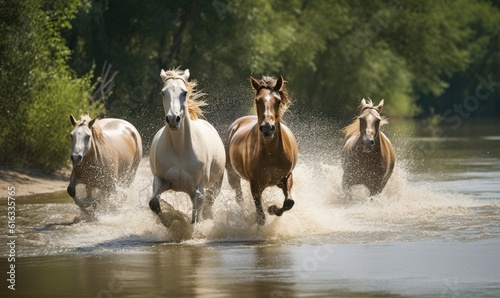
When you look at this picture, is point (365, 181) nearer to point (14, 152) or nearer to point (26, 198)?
point (26, 198)

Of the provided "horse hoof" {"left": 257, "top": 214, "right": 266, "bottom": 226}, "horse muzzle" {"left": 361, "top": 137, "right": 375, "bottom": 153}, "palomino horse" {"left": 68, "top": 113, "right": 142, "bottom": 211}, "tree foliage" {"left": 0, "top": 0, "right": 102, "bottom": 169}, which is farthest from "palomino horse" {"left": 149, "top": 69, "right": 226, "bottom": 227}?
"tree foliage" {"left": 0, "top": 0, "right": 102, "bottom": 169}

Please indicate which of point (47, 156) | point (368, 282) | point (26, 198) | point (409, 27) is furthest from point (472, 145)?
point (368, 282)

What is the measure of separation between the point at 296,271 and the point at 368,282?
97 centimetres

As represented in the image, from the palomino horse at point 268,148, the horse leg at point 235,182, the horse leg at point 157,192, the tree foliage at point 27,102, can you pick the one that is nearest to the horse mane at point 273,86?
the palomino horse at point 268,148

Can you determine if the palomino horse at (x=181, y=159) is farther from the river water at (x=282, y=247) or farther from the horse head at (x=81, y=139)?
the horse head at (x=81, y=139)

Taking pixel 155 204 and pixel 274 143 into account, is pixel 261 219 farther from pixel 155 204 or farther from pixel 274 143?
pixel 155 204

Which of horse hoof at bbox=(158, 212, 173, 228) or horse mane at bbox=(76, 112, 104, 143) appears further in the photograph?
horse mane at bbox=(76, 112, 104, 143)

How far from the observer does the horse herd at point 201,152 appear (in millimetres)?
14523

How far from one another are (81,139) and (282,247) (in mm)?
5028

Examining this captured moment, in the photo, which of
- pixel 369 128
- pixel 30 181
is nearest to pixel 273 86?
pixel 369 128

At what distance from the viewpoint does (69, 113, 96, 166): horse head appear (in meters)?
17.4

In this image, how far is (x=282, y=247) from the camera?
13688mm

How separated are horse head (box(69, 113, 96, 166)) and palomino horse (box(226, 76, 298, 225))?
2.71 meters

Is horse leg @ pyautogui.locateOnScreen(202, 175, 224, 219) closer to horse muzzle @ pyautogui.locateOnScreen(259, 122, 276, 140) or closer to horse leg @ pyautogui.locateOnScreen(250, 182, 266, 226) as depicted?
horse leg @ pyautogui.locateOnScreen(250, 182, 266, 226)
